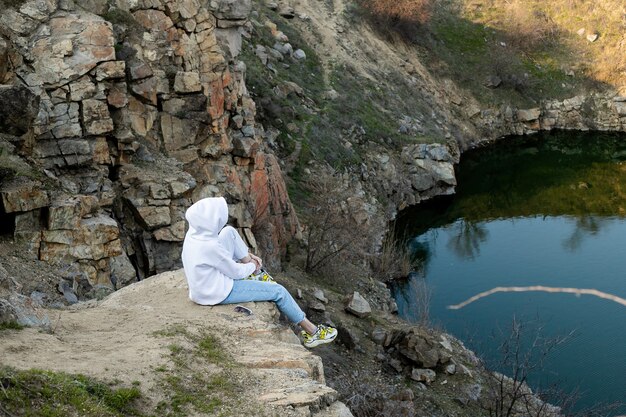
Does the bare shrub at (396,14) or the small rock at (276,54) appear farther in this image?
the bare shrub at (396,14)

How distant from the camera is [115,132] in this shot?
1677 cm

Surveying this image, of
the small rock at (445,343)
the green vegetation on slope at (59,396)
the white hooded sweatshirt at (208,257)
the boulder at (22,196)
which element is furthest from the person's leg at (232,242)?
the small rock at (445,343)

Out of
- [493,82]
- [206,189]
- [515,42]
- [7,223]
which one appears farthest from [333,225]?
[515,42]

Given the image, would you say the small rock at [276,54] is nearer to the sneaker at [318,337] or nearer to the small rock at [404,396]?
the small rock at [404,396]

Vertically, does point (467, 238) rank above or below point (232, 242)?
below

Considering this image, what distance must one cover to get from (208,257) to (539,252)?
24400mm

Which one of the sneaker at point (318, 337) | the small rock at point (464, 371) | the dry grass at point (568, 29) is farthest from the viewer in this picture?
the dry grass at point (568, 29)

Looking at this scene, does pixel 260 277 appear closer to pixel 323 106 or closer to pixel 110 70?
pixel 110 70

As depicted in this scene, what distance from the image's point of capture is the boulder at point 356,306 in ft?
66.1

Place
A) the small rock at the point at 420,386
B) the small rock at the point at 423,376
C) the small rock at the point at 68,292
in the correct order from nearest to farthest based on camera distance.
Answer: the small rock at the point at 68,292 < the small rock at the point at 420,386 < the small rock at the point at 423,376

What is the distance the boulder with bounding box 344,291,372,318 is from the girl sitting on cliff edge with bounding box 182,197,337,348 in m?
10.9

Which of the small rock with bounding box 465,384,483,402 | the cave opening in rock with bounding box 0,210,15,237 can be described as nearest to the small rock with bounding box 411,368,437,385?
the small rock with bounding box 465,384,483,402

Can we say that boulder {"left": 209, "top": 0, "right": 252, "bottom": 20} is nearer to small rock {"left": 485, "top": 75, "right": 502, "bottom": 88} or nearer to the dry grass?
small rock {"left": 485, "top": 75, "right": 502, "bottom": 88}

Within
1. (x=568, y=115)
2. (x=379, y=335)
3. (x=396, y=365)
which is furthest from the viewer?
(x=568, y=115)
